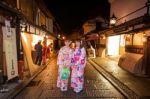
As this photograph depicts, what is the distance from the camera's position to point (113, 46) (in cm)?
A: 2423

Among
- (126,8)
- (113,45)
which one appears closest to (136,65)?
(126,8)

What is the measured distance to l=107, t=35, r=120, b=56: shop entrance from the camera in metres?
23.9

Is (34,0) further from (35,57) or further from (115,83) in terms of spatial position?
(115,83)

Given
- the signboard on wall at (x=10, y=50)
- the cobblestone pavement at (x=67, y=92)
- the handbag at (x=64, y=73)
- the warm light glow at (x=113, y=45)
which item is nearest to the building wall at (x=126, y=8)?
the warm light glow at (x=113, y=45)

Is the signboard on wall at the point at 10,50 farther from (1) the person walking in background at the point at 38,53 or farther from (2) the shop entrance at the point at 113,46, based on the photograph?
(2) the shop entrance at the point at 113,46

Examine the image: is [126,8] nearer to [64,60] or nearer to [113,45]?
[113,45]

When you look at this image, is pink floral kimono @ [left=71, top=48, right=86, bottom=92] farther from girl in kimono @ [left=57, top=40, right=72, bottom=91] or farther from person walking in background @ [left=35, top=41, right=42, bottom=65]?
person walking in background @ [left=35, top=41, right=42, bottom=65]

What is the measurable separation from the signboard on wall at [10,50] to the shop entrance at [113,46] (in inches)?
638

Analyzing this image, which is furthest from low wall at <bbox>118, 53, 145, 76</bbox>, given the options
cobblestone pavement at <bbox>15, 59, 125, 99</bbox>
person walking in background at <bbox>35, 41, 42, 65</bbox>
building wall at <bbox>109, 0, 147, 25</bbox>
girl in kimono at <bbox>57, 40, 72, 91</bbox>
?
person walking in background at <bbox>35, 41, 42, 65</bbox>

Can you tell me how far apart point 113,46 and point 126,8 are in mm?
8204

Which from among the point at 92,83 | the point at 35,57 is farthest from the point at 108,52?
the point at 92,83

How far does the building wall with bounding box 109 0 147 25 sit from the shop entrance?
3.83 meters

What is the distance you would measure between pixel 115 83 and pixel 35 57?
9.12m

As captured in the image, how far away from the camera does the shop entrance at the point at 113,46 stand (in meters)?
23.9
